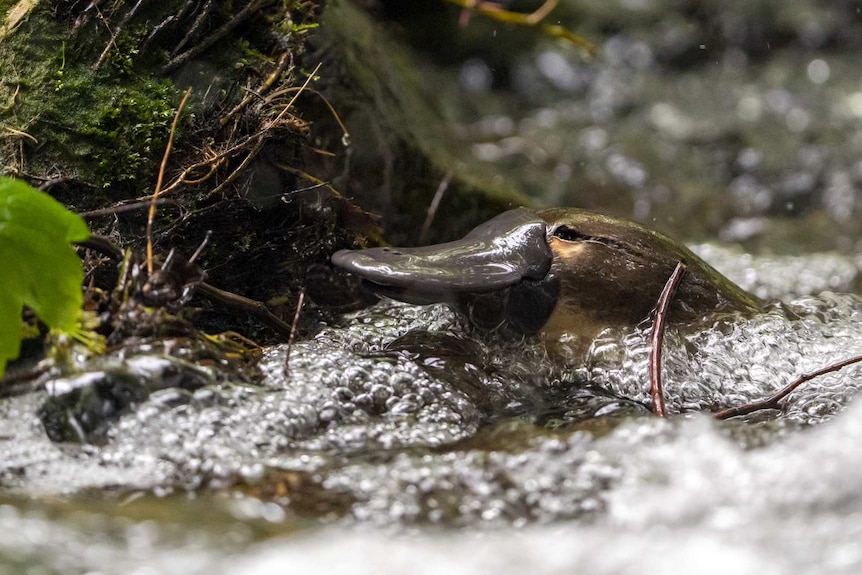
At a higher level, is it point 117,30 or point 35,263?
point 117,30

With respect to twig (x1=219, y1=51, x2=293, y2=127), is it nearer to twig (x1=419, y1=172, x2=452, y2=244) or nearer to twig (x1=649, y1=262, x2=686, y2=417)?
twig (x1=419, y1=172, x2=452, y2=244)

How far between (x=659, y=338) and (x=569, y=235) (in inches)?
15.8

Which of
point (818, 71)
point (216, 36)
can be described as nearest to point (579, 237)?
point (216, 36)

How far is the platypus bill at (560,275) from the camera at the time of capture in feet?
7.31

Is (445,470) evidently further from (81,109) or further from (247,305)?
(81,109)

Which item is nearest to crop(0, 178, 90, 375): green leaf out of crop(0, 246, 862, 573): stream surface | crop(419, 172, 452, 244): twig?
crop(0, 246, 862, 573): stream surface

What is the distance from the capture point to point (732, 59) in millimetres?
6422

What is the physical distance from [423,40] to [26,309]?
184 inches

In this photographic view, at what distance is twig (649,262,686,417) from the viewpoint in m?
2.13

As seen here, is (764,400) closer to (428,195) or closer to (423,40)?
(428,195)

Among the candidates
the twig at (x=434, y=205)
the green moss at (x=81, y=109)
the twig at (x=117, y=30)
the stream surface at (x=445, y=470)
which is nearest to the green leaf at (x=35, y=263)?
the stream surface at (x=445, y=470)

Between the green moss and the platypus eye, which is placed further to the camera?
the platypus eye

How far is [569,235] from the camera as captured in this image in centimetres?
245

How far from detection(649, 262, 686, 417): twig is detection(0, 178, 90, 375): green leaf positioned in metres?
1.40
